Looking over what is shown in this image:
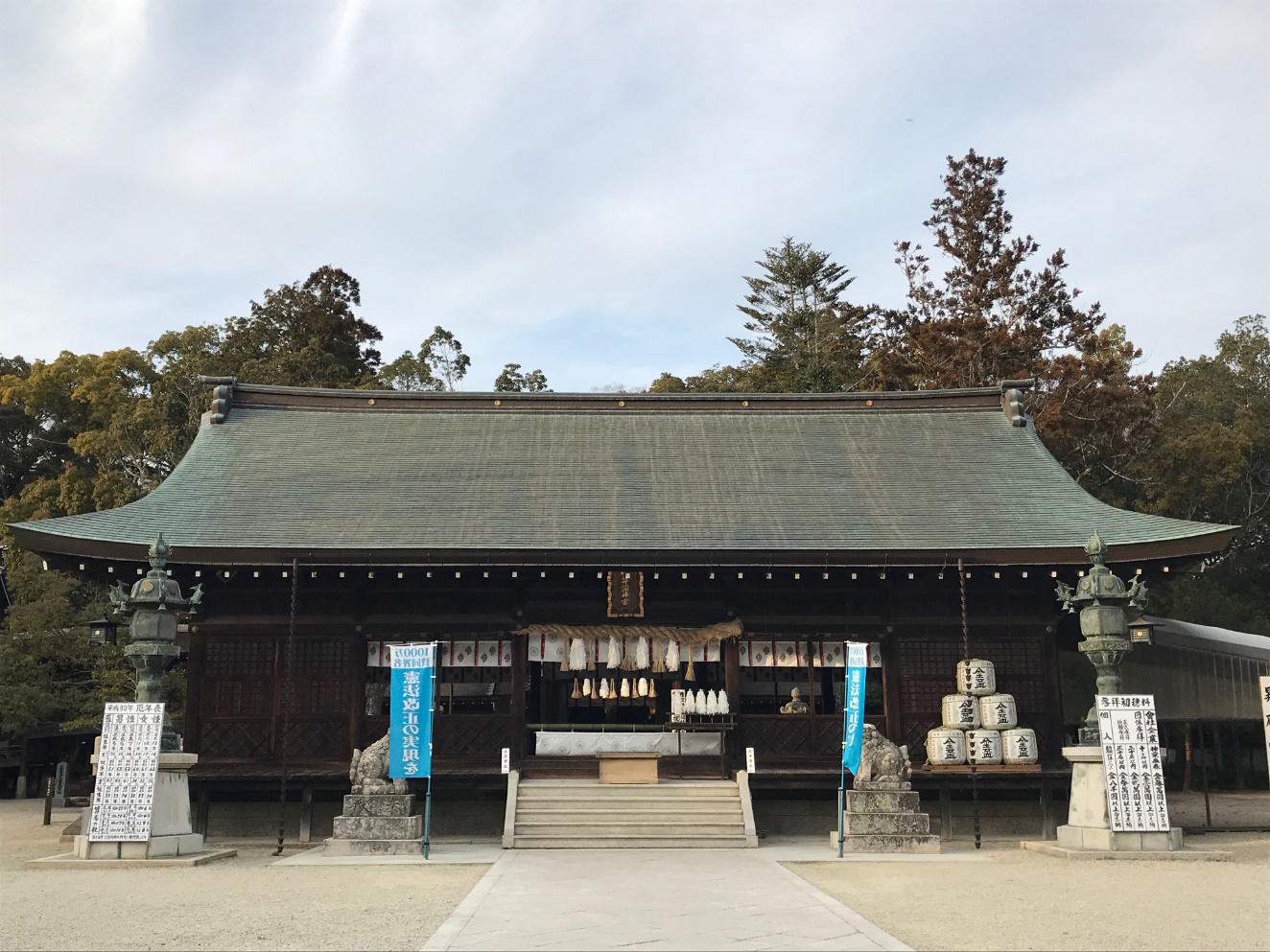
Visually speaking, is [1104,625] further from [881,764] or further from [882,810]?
[882,810]

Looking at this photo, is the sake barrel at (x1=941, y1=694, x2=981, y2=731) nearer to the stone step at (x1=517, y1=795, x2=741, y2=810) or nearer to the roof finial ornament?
the roof finial ornament

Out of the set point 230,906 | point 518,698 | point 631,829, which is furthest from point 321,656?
point 230,906

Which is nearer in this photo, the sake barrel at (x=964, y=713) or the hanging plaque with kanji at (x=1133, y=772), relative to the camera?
the hanging plaque with kanji at (x=1133, y=772)

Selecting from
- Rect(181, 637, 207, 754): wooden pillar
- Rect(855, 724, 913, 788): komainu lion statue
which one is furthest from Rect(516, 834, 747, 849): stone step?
Rect(181, 637, 207, 754): wooden pillar

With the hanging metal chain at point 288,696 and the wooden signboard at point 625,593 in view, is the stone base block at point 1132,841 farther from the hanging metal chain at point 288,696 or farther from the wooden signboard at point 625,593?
the hanging metal chain at point 288,696

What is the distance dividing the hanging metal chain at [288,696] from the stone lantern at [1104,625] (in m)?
11.3

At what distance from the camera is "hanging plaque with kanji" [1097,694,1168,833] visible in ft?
42.7

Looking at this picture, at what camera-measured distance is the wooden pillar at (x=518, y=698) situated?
54.2ft

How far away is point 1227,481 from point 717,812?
28735mm

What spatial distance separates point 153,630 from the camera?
44.9 feet

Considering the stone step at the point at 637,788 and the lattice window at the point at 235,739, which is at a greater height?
the lattice window at the point at 235,739

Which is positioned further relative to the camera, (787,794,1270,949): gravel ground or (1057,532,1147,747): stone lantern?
(1057,532,1147,747): stone lantern

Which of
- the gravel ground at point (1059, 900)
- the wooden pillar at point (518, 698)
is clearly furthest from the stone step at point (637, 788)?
the gravel ground at point (1059, 900)

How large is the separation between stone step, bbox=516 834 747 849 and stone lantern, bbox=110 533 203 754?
16.8ft
